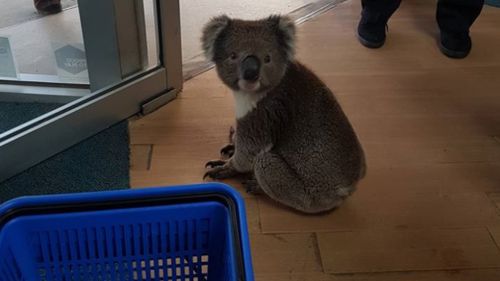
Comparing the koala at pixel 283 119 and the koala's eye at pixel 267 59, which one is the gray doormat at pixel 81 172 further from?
the koala's eye at pixel 267 59

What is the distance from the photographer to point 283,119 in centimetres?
121

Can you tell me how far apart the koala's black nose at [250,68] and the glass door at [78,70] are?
0.52 meters

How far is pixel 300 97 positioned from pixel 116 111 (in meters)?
0.62

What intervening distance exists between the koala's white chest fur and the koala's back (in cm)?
5

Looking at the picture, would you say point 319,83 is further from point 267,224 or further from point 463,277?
point 463,277

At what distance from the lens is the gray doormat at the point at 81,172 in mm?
1312

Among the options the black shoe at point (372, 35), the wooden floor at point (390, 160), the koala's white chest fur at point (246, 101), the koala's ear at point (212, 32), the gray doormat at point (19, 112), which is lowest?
the wooden floor at point (390, 160)

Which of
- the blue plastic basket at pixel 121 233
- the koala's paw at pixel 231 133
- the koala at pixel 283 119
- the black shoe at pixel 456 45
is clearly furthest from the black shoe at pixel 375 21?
the blue plastic basket at pixel 121 233

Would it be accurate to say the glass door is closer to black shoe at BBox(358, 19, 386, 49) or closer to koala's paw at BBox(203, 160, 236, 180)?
koala's paw at BBox(203, 160, 236, 180)

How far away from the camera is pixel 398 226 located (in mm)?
1265

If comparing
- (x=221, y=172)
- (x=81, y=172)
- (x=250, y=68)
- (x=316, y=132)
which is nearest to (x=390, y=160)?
(x=316, y=132)

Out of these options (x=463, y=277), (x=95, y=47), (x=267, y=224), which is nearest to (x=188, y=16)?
(x=95, y=47)

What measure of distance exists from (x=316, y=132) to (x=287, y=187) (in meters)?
0.15

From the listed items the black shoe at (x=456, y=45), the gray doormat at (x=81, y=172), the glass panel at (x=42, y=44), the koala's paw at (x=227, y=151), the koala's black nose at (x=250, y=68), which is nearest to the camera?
the koala's black nose at (x=250, y=68)
